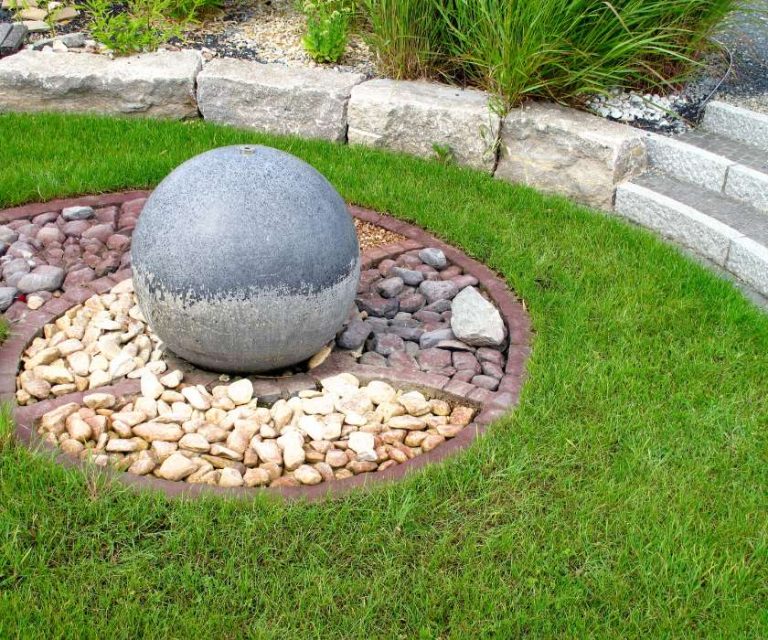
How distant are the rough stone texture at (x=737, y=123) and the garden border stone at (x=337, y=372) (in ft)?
7.03

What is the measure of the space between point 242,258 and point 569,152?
2919 millimetres

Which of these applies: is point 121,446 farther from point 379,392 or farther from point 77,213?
point 77,213

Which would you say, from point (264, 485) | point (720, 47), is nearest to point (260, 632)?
point (264, 485)

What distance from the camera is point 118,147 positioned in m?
5.93

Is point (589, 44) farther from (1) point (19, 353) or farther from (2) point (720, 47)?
(1) point (19, 353)

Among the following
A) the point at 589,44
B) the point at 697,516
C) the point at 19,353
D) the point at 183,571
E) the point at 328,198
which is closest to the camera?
the point at 183,571

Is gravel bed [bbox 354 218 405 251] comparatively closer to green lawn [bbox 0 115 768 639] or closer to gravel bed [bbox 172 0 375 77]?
green lawn [bbox 0 115 768 639]

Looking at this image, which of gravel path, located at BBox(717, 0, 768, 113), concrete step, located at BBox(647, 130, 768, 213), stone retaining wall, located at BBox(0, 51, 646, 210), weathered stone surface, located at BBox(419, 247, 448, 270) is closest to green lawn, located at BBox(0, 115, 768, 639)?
weathered stone surface, located at BBox(419, 247, 448, 270)

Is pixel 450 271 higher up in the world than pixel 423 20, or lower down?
lower down

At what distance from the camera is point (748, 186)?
5.32 metres

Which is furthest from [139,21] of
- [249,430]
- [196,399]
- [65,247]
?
[249,430]

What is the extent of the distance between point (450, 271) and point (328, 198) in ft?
4.25

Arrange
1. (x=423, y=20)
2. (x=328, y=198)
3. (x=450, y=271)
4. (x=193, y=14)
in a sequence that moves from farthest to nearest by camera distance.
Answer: (x=193, y=14)
(x=423, y=20)
(x=450, y=271)
(x=328, y=198)

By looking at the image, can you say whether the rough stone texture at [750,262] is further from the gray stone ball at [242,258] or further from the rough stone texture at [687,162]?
the gray stone ball at [242,258]
